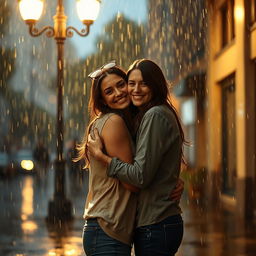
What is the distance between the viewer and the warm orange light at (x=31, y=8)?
49.6ft

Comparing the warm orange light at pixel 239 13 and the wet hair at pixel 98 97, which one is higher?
the warm orange light at pixel 239 13

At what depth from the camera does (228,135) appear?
1938cm

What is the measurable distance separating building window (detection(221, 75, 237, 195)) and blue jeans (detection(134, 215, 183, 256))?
13.8 meters

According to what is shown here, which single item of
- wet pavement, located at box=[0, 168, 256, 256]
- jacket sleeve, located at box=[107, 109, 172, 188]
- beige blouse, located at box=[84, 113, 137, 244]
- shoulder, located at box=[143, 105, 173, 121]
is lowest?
wet pavement, located at box=[0, 168, 256, 256]

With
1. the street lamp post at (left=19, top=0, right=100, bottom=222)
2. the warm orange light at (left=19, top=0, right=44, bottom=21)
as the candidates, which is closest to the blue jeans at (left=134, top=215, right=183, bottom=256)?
the street lamp post at (left=19, top=0, right=100, bottom=222)

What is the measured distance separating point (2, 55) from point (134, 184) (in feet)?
153

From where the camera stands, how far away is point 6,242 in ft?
36.7

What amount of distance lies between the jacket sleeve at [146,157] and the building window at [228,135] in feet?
45.7

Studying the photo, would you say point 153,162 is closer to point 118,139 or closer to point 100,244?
point 118,139

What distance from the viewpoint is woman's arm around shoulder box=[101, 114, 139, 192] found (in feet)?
14.1

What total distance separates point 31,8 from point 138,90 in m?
11.2

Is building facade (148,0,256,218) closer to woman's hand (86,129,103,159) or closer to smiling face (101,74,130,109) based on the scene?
smiling face (101,74,130,109)

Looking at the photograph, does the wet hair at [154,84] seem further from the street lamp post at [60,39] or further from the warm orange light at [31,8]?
the warm orange light at [31,8]

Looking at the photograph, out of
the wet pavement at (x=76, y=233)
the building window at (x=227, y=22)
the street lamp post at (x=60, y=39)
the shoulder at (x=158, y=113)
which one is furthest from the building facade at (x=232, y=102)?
the shoulder at (x=158, y=113)
